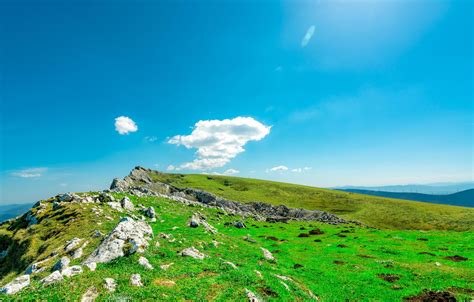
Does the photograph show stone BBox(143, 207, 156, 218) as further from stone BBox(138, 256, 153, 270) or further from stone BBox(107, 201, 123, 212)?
stone BBox(138, 256, 153, 270)

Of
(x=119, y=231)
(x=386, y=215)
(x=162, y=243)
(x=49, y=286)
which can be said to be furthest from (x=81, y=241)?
(x=386, y=215)

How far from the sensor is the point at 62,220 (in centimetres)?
3412

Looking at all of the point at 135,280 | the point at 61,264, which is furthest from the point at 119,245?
the point at 135,280

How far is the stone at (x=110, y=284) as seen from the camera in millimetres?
12681

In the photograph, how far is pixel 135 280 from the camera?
45.2 ft

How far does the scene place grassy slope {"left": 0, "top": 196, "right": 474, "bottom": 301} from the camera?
1361 centimetres

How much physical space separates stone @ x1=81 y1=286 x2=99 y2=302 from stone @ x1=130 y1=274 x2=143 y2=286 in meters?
1.79

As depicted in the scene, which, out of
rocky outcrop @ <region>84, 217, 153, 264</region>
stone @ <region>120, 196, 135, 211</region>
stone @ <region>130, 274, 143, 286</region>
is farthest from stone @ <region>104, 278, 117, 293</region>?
stone @ <region>120, 196, 135, 211</region>

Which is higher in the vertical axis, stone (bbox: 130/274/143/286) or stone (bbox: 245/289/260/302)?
stone (bbox: 130/274/143/286)

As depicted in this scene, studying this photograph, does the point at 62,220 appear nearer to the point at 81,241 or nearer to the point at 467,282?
the point at 81,241

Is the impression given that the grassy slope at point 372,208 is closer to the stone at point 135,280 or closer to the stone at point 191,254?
the stone at point 191,254

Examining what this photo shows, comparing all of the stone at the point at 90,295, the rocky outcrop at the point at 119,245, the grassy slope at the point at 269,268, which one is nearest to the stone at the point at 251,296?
the grassy slope at the point at 269,268

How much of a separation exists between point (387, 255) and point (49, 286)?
37212 millimetres

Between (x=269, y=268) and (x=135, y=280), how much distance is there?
12454 millimetres
